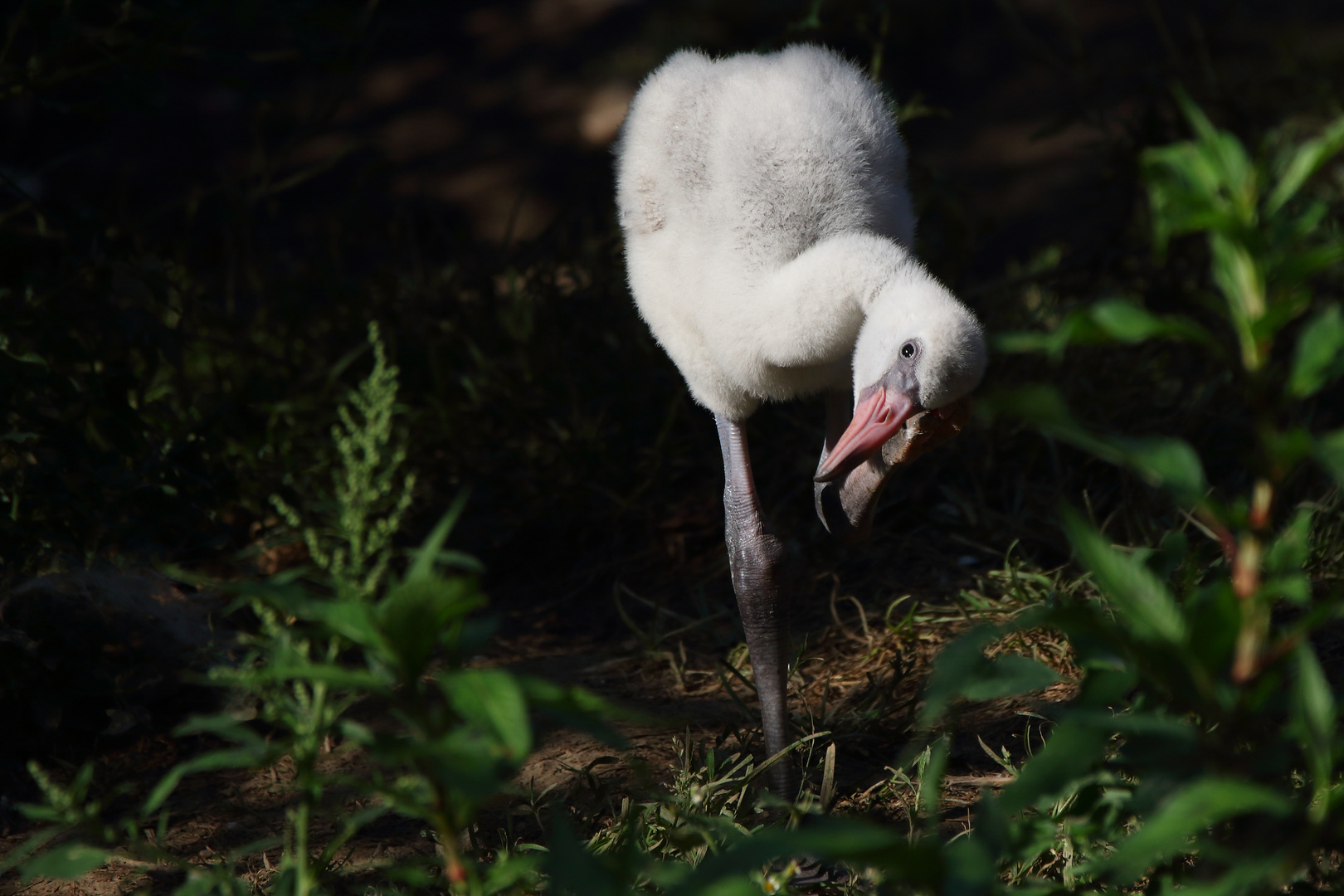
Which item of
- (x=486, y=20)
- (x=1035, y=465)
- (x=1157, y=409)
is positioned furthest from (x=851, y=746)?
(x=486, y=20)

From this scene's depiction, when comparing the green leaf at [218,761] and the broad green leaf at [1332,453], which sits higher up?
the broad green leaf at [1332,453]

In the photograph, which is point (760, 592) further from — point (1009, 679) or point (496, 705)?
point (496, 705)

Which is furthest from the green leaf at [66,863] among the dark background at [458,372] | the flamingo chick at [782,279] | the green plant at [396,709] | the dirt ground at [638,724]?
the flamingo chick at [782,279]

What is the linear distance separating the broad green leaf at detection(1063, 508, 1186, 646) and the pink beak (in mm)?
1095

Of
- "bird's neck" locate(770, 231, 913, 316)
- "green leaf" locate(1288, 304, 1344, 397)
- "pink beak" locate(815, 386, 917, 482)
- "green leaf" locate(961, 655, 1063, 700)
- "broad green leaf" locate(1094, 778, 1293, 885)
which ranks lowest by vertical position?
"pink beak" locate(815, 386, 917, 482)

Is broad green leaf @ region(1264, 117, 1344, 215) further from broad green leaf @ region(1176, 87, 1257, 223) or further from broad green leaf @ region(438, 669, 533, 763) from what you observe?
broad green leaf @ region(438, 669, 533, 763)

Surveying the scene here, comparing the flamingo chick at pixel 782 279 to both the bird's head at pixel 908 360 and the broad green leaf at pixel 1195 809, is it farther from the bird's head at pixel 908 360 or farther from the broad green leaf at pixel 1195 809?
the broad green leaf at pixel 1195 809

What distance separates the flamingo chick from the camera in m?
2.39

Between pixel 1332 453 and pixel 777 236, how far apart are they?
4.98ft

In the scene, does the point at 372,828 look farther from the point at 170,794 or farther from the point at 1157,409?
the point at 1157,409

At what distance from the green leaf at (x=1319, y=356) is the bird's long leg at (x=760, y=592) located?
63.4 inches

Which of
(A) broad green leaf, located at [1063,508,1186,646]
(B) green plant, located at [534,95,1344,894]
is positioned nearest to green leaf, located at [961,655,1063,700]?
(B) green plant, located at [534,95,1344,894]

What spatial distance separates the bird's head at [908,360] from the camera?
2285mm

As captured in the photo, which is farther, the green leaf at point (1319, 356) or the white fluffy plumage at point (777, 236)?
the white fluffy plumage at point (777, 236)
